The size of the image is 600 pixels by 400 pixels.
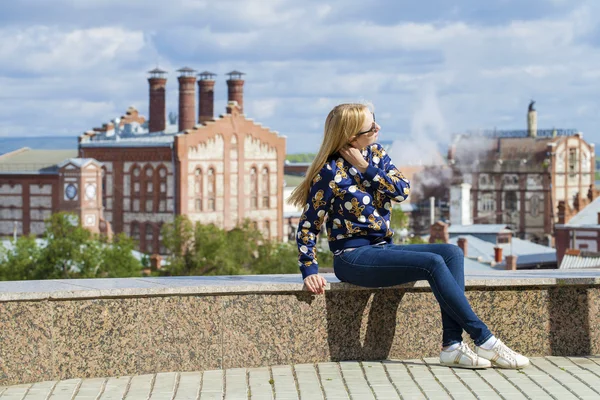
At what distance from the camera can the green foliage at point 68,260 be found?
51094mm

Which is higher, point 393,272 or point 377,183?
point 377,183

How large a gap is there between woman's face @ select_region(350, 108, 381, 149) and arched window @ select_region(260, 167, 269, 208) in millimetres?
72322

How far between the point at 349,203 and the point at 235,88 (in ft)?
239

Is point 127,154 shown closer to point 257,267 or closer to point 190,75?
point 190,75

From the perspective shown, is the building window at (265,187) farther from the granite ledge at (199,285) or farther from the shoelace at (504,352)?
the shoelace at (504,352)

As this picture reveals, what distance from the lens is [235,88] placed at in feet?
266

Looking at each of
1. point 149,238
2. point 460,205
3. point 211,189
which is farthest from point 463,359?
point 460,205

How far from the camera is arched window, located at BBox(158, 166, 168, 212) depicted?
254ft

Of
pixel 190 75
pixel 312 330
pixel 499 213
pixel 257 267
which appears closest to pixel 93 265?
pixel 257 267

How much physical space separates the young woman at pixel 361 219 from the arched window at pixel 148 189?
69761mm

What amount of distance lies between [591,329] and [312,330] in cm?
179

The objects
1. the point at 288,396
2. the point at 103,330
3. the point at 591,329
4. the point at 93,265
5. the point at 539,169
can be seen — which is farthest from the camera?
the point at 539,169

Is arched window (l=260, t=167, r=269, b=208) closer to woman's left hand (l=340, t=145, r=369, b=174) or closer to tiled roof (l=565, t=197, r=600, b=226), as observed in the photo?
tiled roof (l=565, t=197, r=600, b=226)

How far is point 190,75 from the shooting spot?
76.9 m
